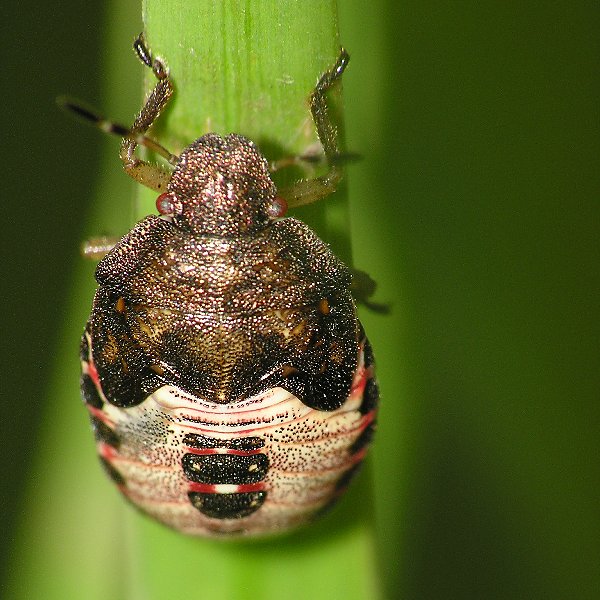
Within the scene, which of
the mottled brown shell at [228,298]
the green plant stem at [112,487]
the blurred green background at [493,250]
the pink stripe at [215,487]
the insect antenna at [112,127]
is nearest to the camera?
the green plant stem at [112,487]

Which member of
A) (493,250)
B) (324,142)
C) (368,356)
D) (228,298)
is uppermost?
(324,142)

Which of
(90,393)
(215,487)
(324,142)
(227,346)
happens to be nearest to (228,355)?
(227,346)

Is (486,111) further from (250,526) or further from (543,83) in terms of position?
(250,526)

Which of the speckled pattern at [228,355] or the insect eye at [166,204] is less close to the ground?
the insect eye at [166,204]

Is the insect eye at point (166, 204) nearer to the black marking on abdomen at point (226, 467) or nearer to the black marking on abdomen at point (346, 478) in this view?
the black marking on abdomen at point (226, 467)

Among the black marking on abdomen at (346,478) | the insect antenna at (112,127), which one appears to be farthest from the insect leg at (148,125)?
the black marking on abdomen at (346,478)

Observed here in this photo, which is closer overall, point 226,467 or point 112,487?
point 226,467

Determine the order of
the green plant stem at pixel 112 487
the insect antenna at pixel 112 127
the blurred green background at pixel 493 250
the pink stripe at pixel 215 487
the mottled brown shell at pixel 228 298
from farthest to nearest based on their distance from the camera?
the blurred green background at pixel 493 250, the pink stripe at pixel 215 487, the mottled brown shell at pixel 228 298, the insect antenna at pixel 112 127, the green plant stem at pixel 112 487

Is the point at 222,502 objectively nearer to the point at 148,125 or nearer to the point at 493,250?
the point at 148,125
